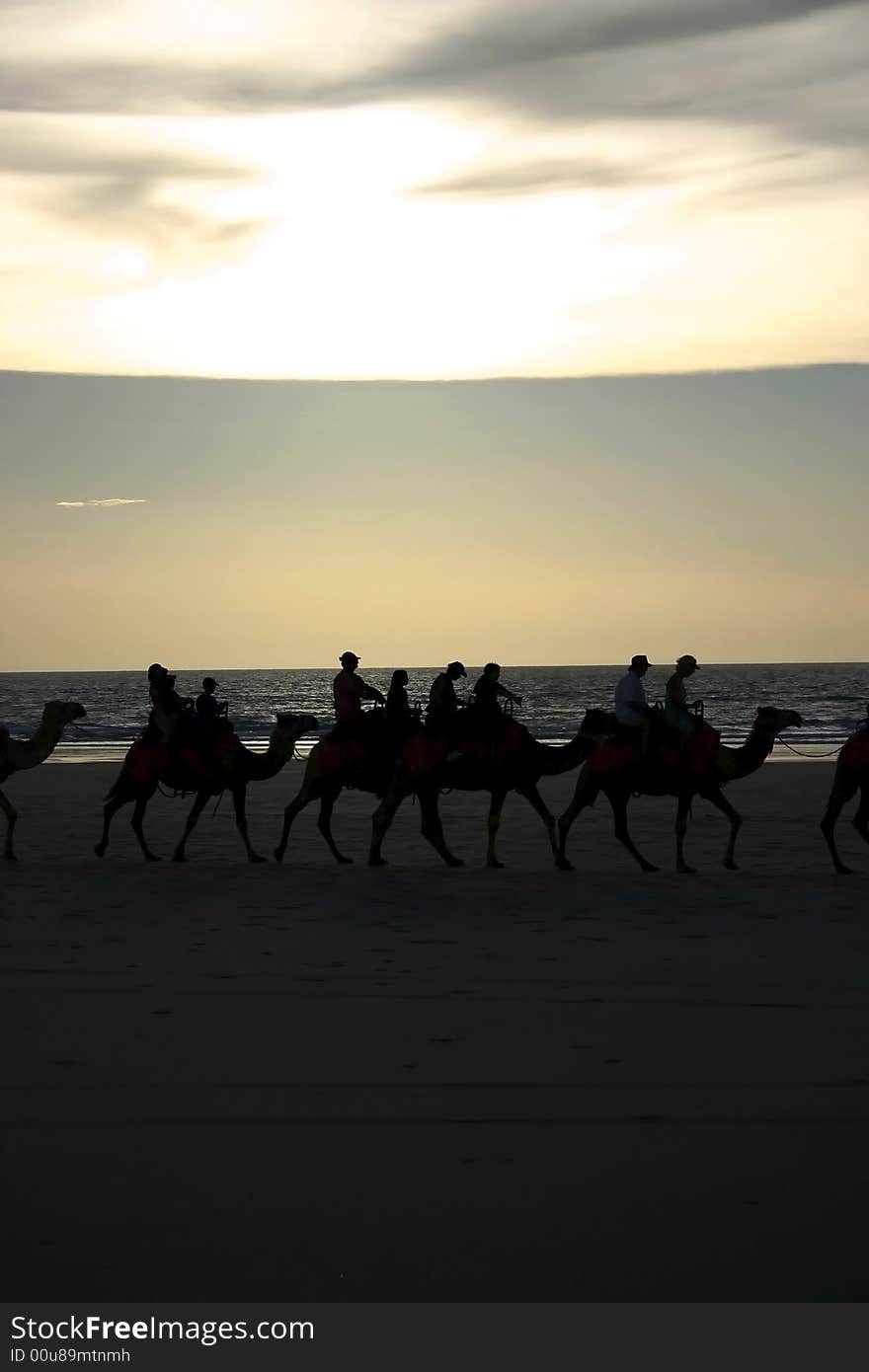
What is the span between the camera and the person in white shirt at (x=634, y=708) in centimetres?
1612

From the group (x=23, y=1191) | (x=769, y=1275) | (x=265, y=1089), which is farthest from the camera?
(x=265, y=1089)

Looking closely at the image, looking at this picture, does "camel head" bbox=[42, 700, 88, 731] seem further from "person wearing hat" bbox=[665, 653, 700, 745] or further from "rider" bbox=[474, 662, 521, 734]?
"person wearing hat" bbox=[665, 653, 700, 745]

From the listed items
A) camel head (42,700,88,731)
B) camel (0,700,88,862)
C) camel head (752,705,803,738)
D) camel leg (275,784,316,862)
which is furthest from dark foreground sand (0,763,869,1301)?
camel head (42,700,88,731)

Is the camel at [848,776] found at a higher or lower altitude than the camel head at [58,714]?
lower

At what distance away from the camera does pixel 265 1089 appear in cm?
711

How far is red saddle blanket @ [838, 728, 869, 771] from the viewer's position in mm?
15586

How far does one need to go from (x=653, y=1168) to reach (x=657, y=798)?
20169 mm

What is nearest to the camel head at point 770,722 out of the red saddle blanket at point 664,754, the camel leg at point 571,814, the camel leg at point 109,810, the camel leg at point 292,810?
the red saddle blanket at point 664,754

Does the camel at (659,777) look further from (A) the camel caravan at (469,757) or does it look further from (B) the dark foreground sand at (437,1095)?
(B) the dark foreground sand at (437,1095)

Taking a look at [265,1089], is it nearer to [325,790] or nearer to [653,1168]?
[653,1168]

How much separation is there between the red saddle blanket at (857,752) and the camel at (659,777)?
600 mm

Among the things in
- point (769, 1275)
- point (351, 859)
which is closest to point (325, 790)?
point (351, 859)

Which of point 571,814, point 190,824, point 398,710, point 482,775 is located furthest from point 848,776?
point 190,824

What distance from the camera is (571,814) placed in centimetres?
1645
